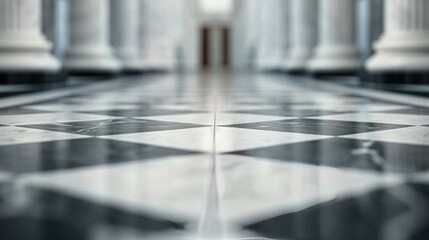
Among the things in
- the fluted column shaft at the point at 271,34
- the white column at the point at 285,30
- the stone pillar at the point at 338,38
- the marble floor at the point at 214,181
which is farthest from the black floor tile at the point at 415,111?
the fluted column shaft at the point at 271,34

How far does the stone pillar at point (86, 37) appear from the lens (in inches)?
388

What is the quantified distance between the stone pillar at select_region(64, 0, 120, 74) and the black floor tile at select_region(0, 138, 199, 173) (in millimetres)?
8191

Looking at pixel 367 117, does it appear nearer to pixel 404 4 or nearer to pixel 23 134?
pixel 23 134

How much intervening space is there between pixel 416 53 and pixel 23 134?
4.92m

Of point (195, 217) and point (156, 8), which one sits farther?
point (156, 8)

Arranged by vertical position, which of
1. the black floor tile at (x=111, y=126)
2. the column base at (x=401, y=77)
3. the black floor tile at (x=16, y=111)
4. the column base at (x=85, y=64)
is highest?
the column base at (x=85, y=64)

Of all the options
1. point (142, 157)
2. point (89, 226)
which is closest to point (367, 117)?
point (142, 157)

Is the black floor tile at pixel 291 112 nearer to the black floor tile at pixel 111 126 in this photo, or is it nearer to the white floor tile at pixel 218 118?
the white floor tile at pixel 218 118

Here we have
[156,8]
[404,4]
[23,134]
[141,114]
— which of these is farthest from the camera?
[156,8]

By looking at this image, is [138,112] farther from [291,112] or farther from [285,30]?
[285,30]

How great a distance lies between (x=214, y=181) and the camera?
135cm

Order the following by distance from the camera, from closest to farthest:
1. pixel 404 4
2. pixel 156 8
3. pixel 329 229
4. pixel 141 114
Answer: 1. pixel 329 229
2. pixel 141 114
3. pixel 404 4
4. pixel 156 8

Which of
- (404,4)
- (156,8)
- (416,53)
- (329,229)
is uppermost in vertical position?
(156,8)

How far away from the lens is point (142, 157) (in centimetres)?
170
